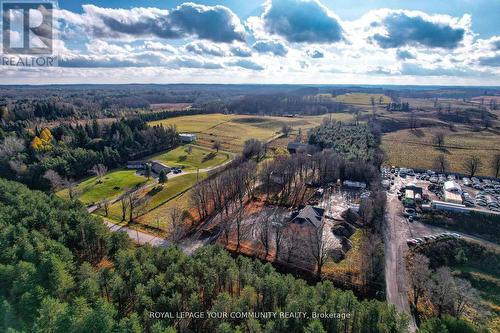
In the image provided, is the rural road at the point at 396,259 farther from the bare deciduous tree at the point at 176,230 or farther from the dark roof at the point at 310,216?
the bare deciduous tree at the point at 176,230

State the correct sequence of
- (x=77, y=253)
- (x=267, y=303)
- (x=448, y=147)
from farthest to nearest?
(x=448, y=147)
(x=77, y=253)
(x=267, y=303)

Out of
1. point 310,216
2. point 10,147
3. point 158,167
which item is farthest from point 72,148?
point 310,216

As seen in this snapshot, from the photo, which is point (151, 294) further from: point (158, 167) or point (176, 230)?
point (158, 167)

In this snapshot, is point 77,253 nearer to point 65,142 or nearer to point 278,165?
point 278,165

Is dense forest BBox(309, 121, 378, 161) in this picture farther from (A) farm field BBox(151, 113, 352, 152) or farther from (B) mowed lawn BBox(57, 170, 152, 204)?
(B) mowed lawn BBox(57, 170, 152, 204)

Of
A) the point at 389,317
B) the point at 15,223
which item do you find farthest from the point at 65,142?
the point at 389,317
